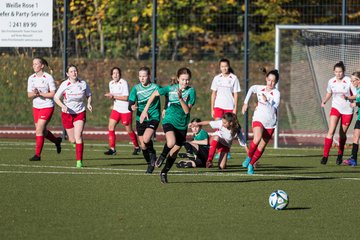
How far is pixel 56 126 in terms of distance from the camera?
30188mm

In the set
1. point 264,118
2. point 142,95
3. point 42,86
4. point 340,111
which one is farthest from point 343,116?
point 42,86

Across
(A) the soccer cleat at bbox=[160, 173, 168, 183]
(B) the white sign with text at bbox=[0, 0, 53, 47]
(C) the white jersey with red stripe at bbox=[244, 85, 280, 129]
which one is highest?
(B) the white sign with text at bbox=[0, 0, 53, 47]

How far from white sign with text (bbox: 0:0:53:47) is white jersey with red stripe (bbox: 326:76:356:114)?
28.4 feet

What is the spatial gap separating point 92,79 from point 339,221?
21792mm

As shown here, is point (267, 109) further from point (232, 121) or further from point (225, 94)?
point (225, 94)

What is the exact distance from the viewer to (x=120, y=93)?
22031 millimetres

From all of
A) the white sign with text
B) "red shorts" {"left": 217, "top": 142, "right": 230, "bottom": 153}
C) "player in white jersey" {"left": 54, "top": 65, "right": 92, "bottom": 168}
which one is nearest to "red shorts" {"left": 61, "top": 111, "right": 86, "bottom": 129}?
"player in white jersey" {"left": 54, "top": 65, "right": 92, "bottom": 168}

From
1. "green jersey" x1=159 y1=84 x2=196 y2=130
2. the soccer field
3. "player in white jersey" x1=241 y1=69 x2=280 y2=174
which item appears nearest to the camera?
the soccer field

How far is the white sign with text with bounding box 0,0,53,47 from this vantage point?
25.8 m

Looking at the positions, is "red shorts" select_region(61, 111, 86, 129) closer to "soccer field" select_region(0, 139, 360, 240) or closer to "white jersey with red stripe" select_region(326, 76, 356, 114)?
"soccer field" select_region(0, 139, 360, 240)

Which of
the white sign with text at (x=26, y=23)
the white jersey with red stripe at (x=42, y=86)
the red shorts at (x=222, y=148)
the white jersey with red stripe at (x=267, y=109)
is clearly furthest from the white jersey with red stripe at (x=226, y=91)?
the white sign with text at (x=26, y=23)

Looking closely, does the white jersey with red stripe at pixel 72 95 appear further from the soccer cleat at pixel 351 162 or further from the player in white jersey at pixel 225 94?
the soccer cleat at pixel 351 162

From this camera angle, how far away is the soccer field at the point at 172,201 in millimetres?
10430

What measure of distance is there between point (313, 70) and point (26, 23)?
7.31m
